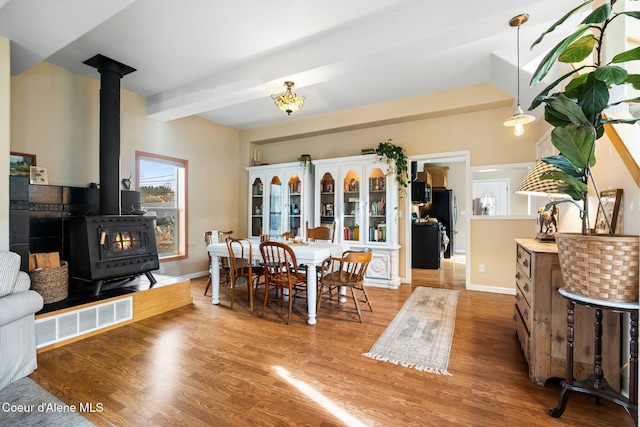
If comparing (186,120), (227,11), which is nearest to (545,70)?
(227,11)

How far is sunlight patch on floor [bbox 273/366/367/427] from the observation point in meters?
1.59

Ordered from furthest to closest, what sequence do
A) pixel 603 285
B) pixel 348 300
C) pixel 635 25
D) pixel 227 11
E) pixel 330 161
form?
1. pixel 330 161
2. pixel 348 300
3. pixel 227 11
4. pixel 635 25
5. pixel 603 285

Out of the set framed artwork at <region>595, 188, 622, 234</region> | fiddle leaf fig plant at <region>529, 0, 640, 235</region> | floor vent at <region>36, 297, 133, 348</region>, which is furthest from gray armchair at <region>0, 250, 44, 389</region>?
framed artwork at <region>595, 188, 622, 234</region>

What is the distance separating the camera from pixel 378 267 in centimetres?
459

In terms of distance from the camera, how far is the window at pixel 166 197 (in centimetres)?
449

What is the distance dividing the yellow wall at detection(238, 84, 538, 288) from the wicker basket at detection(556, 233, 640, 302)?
301 centimetres

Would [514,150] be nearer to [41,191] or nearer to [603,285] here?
[603,285]

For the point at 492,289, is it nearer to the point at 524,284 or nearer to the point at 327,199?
the point at 524,284

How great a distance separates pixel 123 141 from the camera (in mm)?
4160

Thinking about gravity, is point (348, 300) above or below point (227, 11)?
below

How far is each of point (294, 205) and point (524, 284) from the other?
12.6ft

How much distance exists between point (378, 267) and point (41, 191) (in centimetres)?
440

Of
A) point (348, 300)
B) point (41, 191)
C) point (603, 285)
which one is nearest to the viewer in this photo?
point (603, 285)

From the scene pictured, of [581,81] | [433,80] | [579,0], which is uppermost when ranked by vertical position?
[433,80]
